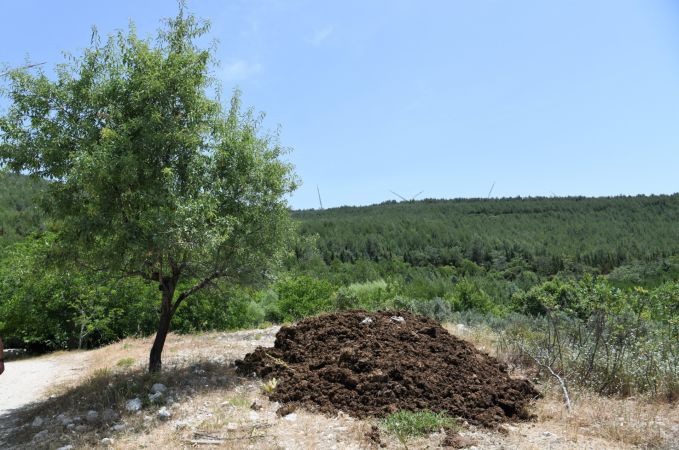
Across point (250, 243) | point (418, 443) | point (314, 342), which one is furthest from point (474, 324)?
point (418, 443)

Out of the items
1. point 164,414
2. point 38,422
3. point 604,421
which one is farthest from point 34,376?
point 604,421

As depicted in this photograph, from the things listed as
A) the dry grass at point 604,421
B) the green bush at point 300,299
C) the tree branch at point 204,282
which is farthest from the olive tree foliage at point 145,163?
the green bush at point 300,299

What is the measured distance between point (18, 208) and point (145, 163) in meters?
42.6

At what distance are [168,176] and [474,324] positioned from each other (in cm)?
859

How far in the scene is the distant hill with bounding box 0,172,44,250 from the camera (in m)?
7.72

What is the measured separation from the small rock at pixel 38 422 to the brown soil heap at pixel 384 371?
2745 mm

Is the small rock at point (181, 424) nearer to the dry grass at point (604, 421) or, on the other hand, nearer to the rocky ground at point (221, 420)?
the rocky ground at point (221, 420)

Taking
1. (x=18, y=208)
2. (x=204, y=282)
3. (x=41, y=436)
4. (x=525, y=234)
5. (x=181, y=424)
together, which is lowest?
(x=41, y=436)

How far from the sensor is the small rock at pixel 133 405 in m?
7.03

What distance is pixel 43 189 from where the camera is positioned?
25.0ft

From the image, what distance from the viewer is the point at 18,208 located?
43219 millimetres

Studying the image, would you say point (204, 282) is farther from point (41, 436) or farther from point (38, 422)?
point (41, 436)

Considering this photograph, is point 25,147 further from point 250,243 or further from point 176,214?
point 250,243

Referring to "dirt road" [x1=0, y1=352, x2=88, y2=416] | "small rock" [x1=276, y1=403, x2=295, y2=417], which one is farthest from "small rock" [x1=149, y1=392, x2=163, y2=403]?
"dirt road" [x1=0, y1=352, x2=88, y2=416]
